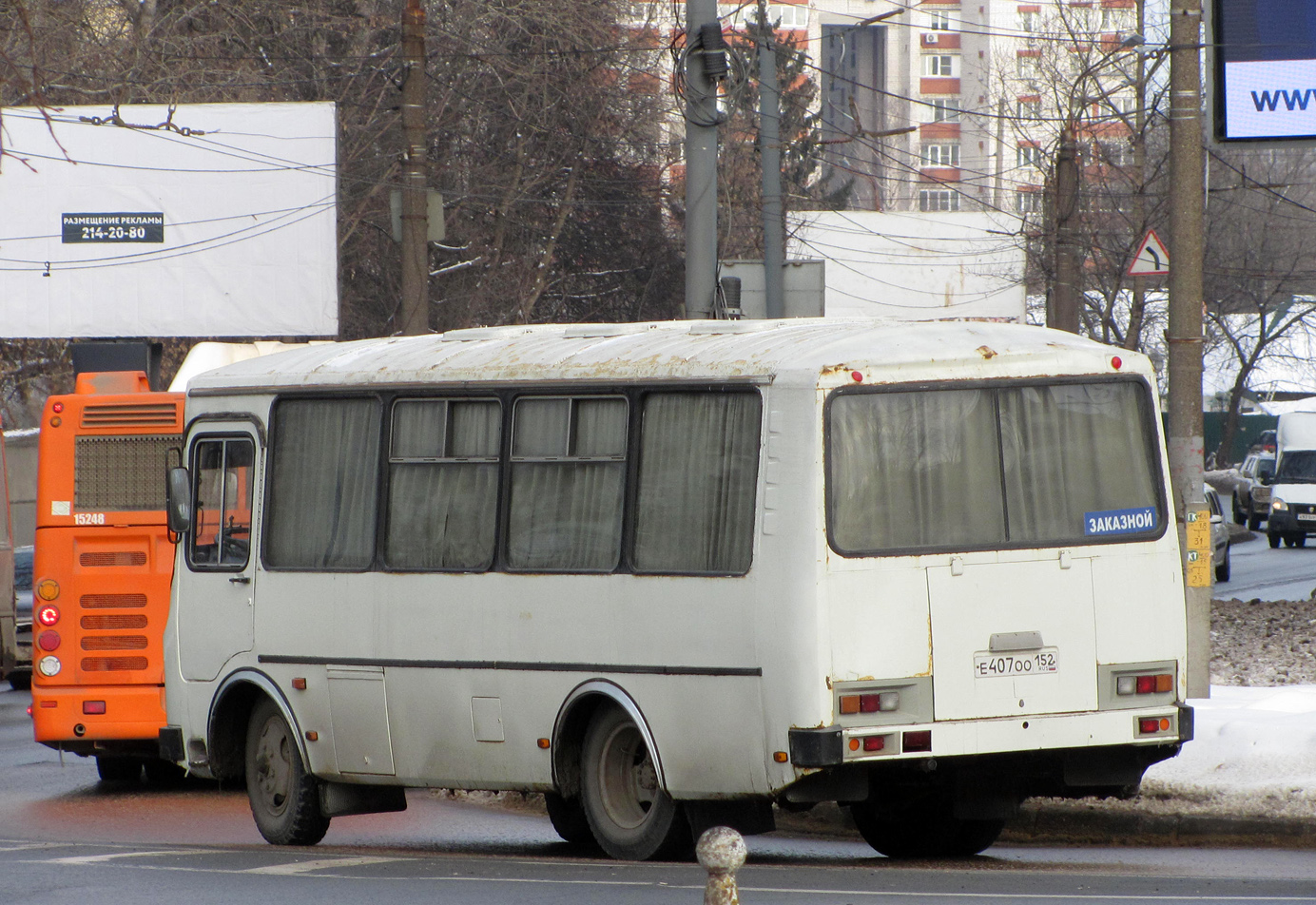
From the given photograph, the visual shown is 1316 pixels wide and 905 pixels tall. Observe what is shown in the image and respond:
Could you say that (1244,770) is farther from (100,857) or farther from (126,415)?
(126,415)

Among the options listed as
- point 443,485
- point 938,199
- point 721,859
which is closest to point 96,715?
point 443,485

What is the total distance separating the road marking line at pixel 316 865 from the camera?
28.6ft

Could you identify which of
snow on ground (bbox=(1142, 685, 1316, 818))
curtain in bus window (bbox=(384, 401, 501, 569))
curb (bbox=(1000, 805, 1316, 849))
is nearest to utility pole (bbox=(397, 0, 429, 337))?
curtain in bus window (bbox=(384, 401, 501, 569))

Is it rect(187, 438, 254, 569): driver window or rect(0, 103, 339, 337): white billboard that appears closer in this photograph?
rect(187, 438, 254, 569): driver window

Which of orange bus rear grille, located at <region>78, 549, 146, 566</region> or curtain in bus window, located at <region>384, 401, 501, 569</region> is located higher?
curtain in bus window, located at <region>384, 401, 501, 569</region>

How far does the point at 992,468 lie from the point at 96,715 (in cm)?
702

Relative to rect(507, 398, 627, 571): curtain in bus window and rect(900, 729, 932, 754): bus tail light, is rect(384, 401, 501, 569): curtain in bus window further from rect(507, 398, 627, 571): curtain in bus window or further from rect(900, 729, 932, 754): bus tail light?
rect(900, 729, 932, 754): bus tail light

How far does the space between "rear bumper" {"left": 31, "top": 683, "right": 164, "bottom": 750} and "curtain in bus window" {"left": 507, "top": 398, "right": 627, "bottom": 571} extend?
4.89 meters

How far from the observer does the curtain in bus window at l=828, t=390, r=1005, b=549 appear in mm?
7879

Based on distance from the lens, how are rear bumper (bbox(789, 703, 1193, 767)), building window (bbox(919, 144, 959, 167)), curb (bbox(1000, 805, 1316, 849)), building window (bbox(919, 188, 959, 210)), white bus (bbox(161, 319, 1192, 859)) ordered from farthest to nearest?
building window (bbox(919, 144, 959, 167)), building window (bbox(919, 188, 959, 210)), curb (bbox(1000, 805, 1316, 849)), white bus (bbox(161, 319, 1192, 859)), rear bumper (bbox(789, 703, 1193, 767))

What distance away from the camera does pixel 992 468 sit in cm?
820

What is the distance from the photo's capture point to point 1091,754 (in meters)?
8.35

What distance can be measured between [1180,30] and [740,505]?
5.35m

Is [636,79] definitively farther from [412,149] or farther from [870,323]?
[870,323]
